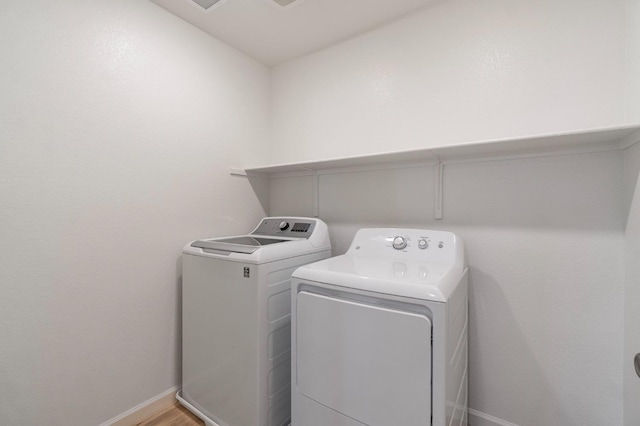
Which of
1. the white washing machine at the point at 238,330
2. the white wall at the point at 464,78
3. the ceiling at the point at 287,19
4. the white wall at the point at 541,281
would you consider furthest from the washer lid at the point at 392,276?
the ceiling at the point at 287,19

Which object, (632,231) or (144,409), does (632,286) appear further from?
(144,409)

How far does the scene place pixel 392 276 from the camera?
111cm

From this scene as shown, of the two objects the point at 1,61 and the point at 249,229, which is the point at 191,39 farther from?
the point at 249,229

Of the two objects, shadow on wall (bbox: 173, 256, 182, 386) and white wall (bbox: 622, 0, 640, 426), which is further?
shadow on wall (bbox: 173, 256, 182, 386)

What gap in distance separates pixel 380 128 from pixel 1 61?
1915 mm

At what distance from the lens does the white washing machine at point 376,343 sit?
3.09ft

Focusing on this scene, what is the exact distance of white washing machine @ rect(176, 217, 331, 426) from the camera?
1.37m

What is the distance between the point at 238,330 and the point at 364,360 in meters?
0.69

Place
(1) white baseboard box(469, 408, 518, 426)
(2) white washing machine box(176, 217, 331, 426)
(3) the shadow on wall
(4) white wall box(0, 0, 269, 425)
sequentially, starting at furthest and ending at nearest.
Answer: (3) the shadow on wall
(1) white baseboard box(469, 408, 518, 426)
(2) white washing machine box(176, 217, 331, 426)
(4) white wall box(0, 0, 269, 425)

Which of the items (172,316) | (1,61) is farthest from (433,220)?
(1,61)

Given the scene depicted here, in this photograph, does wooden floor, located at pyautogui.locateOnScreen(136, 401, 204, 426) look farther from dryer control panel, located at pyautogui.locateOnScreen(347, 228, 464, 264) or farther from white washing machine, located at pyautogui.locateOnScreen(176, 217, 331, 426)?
dryer control panel, located at pyautogui.locateOnScreen(347, 228, 464, 264)

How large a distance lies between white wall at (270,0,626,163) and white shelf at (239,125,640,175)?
0.30 ft

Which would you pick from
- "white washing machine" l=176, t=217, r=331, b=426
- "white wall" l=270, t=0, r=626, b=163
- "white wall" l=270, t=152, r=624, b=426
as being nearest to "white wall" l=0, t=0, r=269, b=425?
"white washing machine" l=176, t=217, r=331, b=426

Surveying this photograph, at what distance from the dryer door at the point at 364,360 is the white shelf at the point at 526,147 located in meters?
0.89
